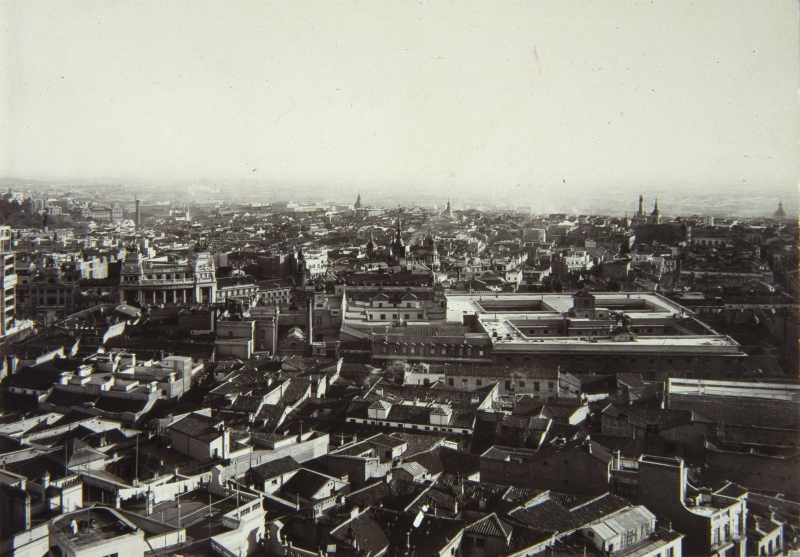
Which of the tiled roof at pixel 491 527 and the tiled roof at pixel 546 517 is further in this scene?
the tiled roof at pixel 546 517

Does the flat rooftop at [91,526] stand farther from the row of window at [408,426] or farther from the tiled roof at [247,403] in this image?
the row of window at [408,426]

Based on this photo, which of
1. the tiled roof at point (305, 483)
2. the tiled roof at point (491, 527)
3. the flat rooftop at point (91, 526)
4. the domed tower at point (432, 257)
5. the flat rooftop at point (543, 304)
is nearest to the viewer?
the flat rooftop at point (91, 526)

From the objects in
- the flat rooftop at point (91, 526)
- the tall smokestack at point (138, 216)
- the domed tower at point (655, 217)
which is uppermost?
the domed tower at point (655, 217)

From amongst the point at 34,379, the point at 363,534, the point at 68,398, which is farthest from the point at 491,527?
the point at 34,379

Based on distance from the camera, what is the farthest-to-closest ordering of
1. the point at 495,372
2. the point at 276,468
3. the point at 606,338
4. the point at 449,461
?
the point at 606,338, the point at 495,372, the point at 449,461, the point at 276,468

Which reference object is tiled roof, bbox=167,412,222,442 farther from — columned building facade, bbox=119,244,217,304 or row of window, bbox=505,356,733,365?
columned building facade, bbox=119,244,217,304

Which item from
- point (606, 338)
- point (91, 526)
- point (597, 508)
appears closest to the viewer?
point (91, 526)

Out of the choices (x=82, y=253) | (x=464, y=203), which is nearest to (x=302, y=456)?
(x=82, y=253)

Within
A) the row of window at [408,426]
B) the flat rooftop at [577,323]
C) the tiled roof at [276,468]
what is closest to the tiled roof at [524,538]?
the tiled roof at [276,468]

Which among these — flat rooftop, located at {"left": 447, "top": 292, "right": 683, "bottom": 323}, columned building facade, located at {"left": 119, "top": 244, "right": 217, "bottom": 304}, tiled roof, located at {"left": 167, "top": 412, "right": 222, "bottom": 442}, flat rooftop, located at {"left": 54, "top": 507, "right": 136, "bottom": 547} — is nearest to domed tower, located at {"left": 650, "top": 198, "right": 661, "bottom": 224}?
flat rooftop, located at {"left": 447, "top": 292, "right": 683, "bottom": 323}

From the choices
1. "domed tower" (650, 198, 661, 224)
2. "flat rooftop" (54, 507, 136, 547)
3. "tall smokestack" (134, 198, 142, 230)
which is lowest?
"tall smokestack" (134, 198, 142, 230)

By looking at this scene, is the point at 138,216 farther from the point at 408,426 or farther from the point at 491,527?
the point at 491,527

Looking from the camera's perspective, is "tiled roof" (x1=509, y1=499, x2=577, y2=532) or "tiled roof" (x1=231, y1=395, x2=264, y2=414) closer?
"tiled roof" (x1=509, y1=499, x2=577, y2=532)
